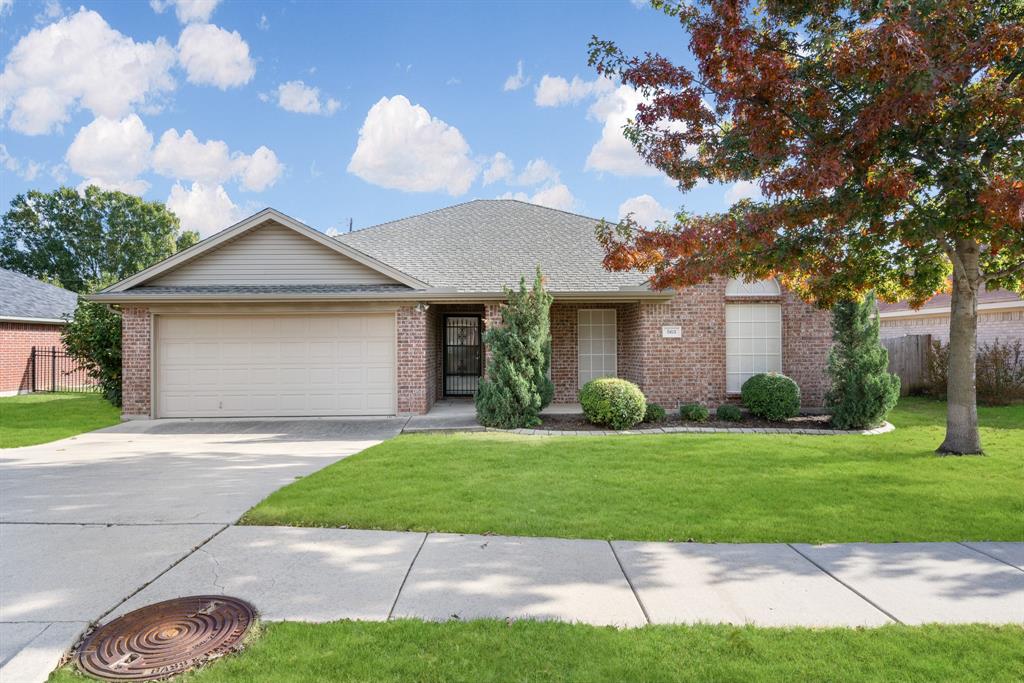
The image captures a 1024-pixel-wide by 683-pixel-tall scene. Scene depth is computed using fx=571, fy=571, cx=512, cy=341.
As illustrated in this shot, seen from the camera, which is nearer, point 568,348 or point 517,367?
point 517,367

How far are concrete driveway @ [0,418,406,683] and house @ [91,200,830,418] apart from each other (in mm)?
1691

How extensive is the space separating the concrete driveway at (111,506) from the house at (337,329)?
1691 millimetres

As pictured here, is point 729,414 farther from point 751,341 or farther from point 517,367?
point 517,367

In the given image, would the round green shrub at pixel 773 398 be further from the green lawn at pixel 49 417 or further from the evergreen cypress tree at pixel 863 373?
the green lawn at pixel 49 417

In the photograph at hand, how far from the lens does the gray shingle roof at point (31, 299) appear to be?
20516 millimetres

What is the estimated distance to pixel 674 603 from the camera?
3.58 meters

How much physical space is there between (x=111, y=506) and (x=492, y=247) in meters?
11.3

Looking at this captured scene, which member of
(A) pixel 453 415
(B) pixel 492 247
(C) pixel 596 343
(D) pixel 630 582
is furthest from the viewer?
(B) pixel 492 247

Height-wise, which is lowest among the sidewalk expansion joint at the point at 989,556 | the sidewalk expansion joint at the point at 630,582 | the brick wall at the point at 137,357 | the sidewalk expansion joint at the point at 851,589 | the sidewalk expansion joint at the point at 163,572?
the sidewalk expansion joint at the point at 989,556

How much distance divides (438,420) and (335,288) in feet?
12.2

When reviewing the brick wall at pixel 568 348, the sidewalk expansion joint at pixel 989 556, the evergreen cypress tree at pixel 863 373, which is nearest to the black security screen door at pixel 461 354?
the brick wall at pixel 568 348

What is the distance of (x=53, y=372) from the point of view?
21.7 metres

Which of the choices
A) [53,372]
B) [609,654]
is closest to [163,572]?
[609,654]

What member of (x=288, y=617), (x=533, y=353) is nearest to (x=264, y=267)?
(x=533, y=353)
